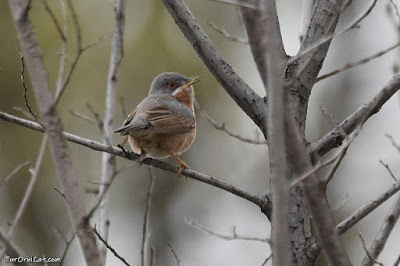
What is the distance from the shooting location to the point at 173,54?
40.3 ft

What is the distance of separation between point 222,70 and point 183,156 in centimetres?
801

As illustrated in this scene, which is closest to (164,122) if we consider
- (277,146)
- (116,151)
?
(116,151)

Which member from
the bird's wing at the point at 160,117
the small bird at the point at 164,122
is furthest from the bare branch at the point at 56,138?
the bird's wing at the point at 160,117

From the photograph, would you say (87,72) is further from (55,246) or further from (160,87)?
(160,87)

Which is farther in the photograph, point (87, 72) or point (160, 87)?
point (87, 72)

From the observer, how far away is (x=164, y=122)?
19.7 feet

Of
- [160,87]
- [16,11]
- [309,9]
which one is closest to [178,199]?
[160,87]

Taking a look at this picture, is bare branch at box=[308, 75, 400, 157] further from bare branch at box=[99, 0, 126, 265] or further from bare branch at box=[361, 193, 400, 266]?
bare branch at box=[99, 0, 126, 265]

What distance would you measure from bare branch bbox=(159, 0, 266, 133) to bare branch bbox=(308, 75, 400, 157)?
0.45 m

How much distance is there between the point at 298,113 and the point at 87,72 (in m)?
8.02

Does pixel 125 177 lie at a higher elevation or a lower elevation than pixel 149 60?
lower

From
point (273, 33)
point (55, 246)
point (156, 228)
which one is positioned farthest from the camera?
point (156, 228)

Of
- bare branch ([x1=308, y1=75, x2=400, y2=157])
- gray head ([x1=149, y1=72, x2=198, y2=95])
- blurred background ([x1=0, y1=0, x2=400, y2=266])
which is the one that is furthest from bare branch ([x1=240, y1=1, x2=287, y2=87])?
blurred background ([x1=0, y1=0, x2=400, y2=266])

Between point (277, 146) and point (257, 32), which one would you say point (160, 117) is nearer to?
point (257, 32)
